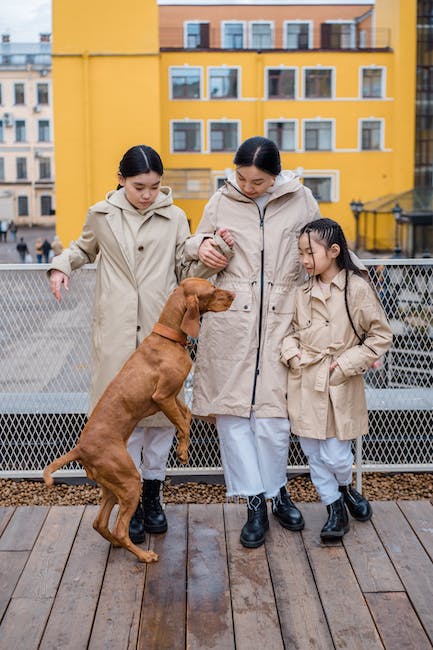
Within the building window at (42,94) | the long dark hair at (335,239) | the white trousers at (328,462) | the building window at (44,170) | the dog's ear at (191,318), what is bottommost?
the white trousers at (328,462)

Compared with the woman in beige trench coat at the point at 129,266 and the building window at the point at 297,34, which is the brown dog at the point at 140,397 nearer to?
the woman in beige trench coat at the point at 129,266

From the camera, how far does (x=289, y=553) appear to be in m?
3.85

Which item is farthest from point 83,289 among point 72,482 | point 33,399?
point 72,482

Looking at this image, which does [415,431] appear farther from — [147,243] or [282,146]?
[282,146]

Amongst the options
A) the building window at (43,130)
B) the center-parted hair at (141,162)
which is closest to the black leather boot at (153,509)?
the center-parted hair at (141,162)

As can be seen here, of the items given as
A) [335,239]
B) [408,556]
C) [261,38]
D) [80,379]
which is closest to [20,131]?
[261,38]

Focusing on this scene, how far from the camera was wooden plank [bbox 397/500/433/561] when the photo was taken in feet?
13.1

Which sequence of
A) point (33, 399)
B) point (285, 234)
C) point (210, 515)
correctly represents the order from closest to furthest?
1. point (285, 234)
2. point (210, 515)
3. point (33, 399)

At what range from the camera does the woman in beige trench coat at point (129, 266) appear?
151 inches

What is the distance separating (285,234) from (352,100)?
3506cm

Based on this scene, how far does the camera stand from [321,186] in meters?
37.5

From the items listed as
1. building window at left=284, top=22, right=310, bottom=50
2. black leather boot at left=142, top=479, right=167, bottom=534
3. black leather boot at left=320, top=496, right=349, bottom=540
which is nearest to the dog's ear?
black leather boot at left=142, top=479, right=167, bottom=534

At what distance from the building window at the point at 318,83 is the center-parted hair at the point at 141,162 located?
34.6m

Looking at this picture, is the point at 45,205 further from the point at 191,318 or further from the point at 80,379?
the point at 191,318
